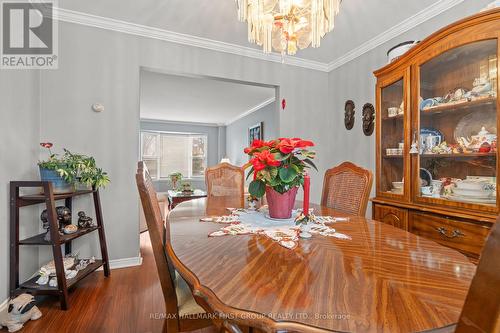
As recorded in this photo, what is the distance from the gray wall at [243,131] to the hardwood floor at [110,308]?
11.4 feet

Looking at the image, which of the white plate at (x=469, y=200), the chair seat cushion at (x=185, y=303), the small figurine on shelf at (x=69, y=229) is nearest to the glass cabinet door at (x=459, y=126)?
the white plate at (x=469, y=200)

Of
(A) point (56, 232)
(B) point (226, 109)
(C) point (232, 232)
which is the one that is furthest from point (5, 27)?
(B) point (226, 109)

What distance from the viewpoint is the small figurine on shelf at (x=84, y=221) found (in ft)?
7.27

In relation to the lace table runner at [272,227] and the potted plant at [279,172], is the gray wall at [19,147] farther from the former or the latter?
the potted plant at [279,172]

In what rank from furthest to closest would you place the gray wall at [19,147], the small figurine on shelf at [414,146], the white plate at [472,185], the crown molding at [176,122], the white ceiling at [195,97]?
the crown molding at [176,122], the white ceiling at [195,97], the small figurine on shelf at [414,146], the gray wall at [19,147], the white plate at [472,185]

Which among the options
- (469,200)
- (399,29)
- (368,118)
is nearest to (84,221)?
(469,200)

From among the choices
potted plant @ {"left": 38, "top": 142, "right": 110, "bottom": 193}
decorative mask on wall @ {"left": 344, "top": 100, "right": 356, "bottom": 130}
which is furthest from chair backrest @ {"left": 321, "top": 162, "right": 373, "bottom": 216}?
potted plant @ {"left": 38, "top": 142, "right": 110, "bottom": 193}

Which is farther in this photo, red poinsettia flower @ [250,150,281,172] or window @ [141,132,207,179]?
window @ [141,132,207,179]

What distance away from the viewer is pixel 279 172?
3.81 ft

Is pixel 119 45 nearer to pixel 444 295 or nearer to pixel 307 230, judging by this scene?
pixel 307 230

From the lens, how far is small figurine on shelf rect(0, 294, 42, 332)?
1562 mm

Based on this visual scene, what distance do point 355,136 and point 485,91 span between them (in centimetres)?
154

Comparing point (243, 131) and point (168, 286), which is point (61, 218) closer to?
point (168, 286)

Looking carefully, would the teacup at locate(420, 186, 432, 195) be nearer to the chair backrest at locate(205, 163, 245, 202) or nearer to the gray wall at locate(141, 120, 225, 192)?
the chair backrest at locate(205, 163, 245, 202)
